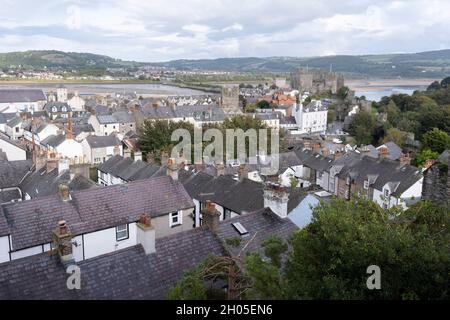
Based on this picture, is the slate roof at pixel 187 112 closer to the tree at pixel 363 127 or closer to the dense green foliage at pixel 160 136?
the tree at pixel 363 127

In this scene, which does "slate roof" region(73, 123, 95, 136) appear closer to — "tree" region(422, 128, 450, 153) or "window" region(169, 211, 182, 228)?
"window" region(169, 211, 182, 228)

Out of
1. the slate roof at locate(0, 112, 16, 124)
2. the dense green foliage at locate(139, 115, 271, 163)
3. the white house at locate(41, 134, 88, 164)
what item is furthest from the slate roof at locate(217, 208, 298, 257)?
the slate roof at locate(0, 112, 16, 124)

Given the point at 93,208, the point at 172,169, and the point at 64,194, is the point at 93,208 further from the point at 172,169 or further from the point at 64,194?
the point at 172,169

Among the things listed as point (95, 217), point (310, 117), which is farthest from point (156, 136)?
point (310, 117)

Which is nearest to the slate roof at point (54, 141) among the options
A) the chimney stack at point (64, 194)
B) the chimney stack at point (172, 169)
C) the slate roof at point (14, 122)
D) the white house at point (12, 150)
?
the white house at point (12, 150)

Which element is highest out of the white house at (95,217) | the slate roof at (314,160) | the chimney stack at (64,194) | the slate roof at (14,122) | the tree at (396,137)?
the chimney stack at (64,194)
